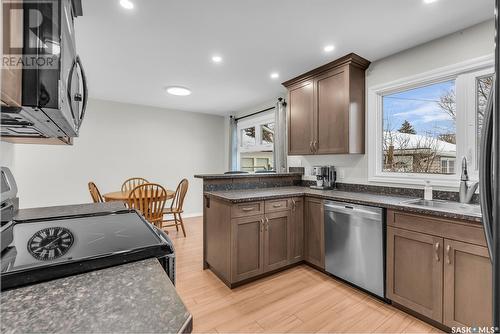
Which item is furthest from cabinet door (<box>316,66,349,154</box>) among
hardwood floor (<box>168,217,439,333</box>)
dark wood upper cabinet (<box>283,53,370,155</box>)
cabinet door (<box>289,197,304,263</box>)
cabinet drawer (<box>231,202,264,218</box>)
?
hardwood floor (<box>168,217,439,333</box>)

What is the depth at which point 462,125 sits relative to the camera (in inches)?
83.2

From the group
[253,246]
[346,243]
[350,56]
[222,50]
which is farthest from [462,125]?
[222,50]

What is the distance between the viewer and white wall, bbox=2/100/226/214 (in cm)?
397

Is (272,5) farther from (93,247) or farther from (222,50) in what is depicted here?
(93,247)

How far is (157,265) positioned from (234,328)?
1.35m

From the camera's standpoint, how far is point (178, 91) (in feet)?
12.6

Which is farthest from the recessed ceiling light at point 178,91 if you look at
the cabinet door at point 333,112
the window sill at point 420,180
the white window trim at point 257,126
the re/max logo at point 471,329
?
the re/max logo at point 471,329

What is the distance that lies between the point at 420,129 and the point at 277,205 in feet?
5.69

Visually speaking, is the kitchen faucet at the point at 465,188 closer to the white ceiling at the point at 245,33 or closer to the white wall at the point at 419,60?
the white wall at the point at 419,60

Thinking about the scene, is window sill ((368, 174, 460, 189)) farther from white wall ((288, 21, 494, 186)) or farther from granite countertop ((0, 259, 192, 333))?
granite countertop ((0, 259, 192, 333))

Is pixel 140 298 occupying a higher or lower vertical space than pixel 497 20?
lower

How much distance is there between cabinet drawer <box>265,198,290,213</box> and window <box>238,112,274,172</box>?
1.87 meters

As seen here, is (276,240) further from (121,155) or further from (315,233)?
(121,155)

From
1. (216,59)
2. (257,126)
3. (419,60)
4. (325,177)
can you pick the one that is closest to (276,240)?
(325,177)
